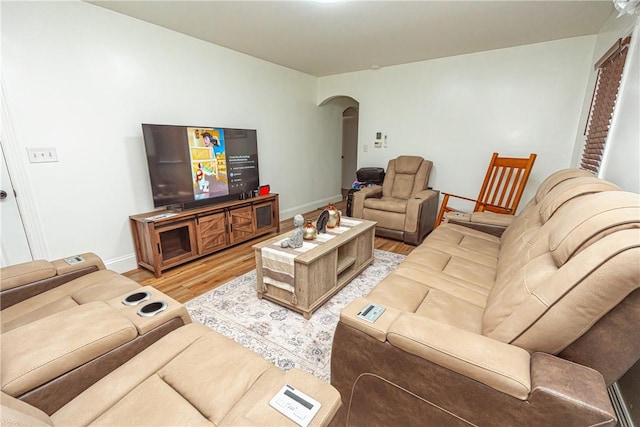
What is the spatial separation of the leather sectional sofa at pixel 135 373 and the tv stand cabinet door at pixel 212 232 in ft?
5.40

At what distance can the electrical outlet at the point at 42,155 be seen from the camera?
6.91 ft

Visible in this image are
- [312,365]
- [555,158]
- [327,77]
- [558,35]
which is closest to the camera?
[312,365]

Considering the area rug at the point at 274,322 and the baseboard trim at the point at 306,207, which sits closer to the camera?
the area rug at the point at 274,322

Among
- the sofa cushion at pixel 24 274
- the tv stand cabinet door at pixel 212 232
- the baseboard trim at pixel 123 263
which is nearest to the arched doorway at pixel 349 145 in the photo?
the tv stand cabinet door at pixel 212 232

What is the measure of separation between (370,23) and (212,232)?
2.70m

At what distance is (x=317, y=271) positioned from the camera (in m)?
1.96

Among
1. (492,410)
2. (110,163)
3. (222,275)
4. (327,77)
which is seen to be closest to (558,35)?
(327,77)

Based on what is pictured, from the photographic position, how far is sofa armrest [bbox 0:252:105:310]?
1.36 meters

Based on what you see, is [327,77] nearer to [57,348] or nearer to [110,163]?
[110,163]

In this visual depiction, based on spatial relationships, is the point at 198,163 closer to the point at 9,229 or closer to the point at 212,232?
the point at 212,232

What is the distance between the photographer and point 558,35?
114 inches

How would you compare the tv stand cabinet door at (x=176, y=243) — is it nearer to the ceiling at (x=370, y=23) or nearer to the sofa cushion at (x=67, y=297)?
the sofa cushion at (x=67, y=297)

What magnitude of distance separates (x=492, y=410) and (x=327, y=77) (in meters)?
4.92

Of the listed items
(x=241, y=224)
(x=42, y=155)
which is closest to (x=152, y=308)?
(x=42, y=155)
